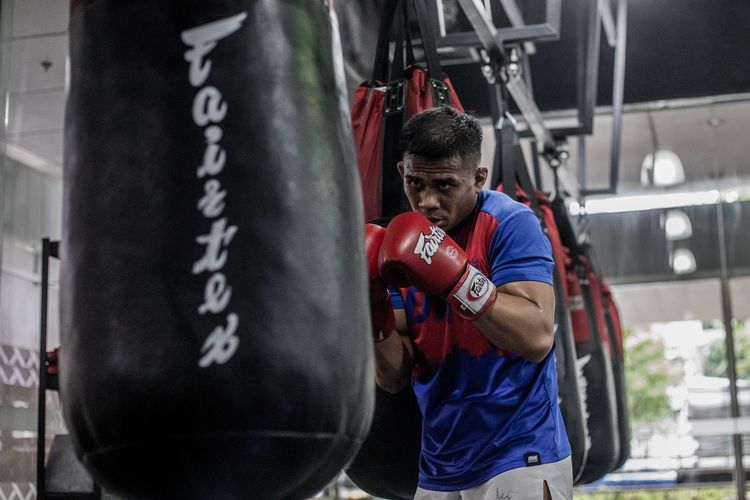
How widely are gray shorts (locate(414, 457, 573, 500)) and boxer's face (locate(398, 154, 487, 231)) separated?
537 millimetres

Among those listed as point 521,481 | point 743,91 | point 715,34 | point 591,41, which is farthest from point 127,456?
point 743,91

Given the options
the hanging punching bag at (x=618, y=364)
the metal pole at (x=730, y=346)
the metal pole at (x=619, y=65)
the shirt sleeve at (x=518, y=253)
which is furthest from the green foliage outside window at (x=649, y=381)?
the shirt sleeve at (x=518, y=253)

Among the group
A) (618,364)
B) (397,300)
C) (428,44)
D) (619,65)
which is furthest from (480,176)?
(618,364)

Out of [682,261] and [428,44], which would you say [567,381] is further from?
[682,261]

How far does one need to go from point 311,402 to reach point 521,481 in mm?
1024

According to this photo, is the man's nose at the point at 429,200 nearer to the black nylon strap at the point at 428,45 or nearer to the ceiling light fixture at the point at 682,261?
the black nylon strap at the point at 428,45

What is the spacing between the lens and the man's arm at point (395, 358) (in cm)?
219

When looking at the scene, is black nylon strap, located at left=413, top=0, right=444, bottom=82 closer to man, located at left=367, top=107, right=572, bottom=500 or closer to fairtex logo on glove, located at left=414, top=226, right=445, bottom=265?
man, located at left=367, top=107, right=572, bottom=500

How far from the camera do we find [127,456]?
1.14m

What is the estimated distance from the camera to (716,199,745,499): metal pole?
6.42m

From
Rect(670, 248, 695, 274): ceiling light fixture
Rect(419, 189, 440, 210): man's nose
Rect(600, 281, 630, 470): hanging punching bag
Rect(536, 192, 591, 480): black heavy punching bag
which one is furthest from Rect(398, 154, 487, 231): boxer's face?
Rect(670, 248, 695, 274): ceiling light fixture

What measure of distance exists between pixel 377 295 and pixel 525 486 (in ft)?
1.60

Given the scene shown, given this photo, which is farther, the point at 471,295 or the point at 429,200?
the point at 429,200

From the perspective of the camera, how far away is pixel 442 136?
2.18 m
